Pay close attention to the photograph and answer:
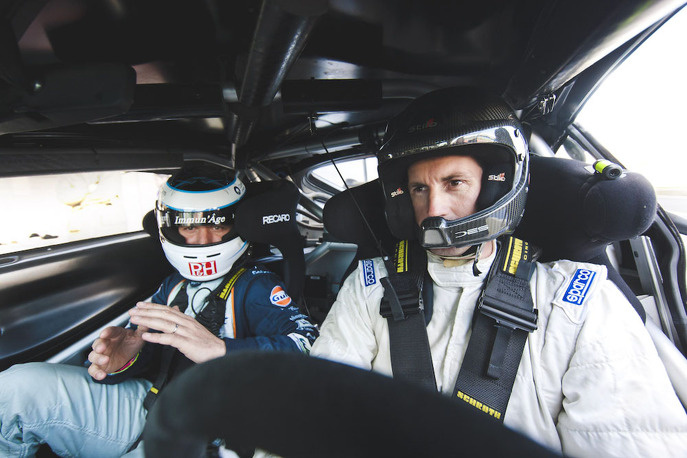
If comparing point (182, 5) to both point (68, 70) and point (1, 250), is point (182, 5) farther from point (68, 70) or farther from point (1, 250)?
point (1, 250)

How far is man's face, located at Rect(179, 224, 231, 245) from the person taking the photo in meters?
1.42

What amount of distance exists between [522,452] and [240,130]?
4.59 ft

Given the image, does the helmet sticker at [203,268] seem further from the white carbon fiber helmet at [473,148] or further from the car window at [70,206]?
the car window at [70,206]

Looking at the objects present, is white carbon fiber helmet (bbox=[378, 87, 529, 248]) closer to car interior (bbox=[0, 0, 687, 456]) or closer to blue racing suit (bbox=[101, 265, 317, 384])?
car interior (bbox=[0, 0, 687, 456])

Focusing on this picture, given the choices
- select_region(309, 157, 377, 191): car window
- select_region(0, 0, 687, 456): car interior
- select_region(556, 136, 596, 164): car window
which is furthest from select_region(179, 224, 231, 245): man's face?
select_region(556, 136, 596, 164): car window

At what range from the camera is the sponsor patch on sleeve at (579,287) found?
0.79 m

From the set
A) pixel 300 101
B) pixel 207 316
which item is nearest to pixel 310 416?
pixel 300 101

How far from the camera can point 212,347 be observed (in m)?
0.99

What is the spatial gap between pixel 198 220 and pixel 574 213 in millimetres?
1275

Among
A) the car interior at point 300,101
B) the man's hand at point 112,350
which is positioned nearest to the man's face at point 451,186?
the car interior at point 300,101

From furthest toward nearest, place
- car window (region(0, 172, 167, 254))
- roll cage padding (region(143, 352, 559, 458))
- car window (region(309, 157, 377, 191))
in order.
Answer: car window (region(309, 157, 377, 191)) < car window (region(0, 172, 167, 254)) < roll cage padding (region(143, 352, 559, 458))

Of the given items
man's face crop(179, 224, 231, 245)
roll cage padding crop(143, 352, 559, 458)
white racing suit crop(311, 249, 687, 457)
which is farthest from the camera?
man's face crop(179, 224, 231, 245)

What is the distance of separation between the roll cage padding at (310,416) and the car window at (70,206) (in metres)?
1.99

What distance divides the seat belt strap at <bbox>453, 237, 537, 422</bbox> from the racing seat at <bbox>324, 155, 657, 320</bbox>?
143 millimetres
